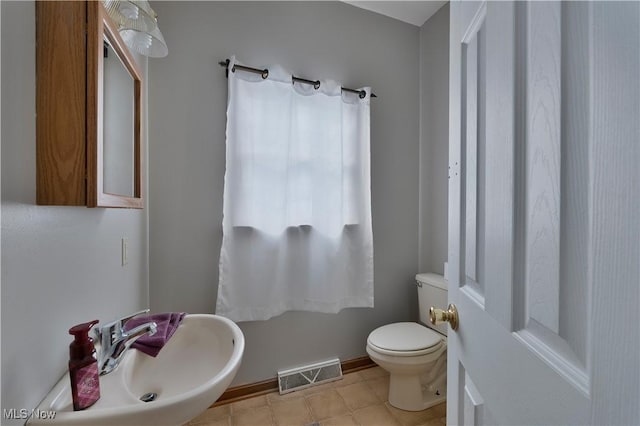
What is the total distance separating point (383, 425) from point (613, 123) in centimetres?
177

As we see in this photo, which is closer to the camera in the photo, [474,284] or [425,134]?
[474,284]

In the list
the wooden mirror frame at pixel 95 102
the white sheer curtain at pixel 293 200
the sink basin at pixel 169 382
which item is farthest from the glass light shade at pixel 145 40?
the sink basin at pixel 169 382

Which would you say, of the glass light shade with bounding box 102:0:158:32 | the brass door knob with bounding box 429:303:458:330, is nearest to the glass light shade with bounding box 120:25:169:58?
the glass light shade with bounding box 102:0:158:32

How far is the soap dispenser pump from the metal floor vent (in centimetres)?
131

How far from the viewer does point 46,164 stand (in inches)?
26.0

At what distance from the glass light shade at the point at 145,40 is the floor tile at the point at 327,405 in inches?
76.5

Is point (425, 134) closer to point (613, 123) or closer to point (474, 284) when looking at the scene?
point (474, 284)

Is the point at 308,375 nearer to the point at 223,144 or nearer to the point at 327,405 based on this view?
the point at 327,405

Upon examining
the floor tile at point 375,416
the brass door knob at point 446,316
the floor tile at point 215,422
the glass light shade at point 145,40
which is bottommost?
the floor tile at point 375,416

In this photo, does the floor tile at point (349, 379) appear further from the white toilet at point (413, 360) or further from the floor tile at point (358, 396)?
the white toilet at point (413, 360)

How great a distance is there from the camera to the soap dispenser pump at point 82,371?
632 millimetres

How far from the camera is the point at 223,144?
1.69 m

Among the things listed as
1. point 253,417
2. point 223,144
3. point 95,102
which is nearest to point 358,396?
point 253,417

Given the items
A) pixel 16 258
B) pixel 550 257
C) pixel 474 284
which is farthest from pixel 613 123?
pixel 16 258
